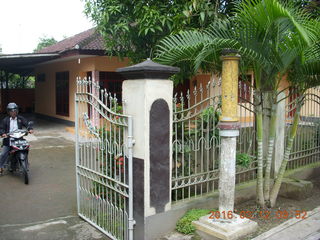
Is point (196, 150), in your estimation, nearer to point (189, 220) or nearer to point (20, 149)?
point (189, 220)

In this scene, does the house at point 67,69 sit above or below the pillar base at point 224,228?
above

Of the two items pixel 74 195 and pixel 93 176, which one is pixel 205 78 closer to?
pixel 74 195

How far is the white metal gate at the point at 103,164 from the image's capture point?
3740mm

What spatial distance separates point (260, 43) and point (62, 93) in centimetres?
1329

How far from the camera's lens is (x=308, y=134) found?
A: 6559mm

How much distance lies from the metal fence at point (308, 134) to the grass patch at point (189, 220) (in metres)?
2.64

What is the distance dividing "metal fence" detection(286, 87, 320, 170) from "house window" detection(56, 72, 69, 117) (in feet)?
35.8

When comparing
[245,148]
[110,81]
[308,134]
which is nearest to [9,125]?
[245,148]

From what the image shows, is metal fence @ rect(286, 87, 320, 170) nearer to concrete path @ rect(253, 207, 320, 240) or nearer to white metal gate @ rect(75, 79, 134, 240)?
concrete path @ rect(253, 207, 320, 240)

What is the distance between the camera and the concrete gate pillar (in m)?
3.56

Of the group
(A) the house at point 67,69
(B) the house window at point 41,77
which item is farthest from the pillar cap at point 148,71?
(B) the house window at point 41,77

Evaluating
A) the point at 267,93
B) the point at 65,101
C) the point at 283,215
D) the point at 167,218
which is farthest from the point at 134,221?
the point at 65,101

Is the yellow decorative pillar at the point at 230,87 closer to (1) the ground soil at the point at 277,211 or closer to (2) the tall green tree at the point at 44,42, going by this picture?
(1) the ground soil at the point at 277,211

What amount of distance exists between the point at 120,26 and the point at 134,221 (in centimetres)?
406
